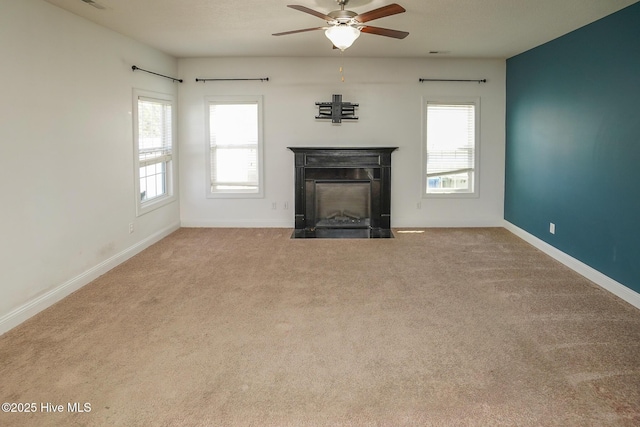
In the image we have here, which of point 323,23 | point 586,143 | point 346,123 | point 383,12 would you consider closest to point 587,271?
point 586,143

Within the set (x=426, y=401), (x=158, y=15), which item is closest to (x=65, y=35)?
(x=158, y=15)

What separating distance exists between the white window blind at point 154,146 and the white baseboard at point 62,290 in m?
0.77

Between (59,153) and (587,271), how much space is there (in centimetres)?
505

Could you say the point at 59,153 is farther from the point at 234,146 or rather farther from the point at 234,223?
the point at 234,223

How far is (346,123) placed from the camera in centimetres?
717

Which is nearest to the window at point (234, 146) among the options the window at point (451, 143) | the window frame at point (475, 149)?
the window frame at point (475, 149)

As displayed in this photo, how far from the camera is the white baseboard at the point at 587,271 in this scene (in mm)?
4043

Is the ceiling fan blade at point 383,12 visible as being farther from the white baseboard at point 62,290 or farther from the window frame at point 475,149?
the window frame at point 475,149

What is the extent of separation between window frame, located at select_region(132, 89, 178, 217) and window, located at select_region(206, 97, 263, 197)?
0.51 meters

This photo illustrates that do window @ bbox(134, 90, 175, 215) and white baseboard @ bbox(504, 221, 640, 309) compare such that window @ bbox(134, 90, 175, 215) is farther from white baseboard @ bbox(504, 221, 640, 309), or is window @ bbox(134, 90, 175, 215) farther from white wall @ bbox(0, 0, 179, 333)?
white baseboard @ bbox(504, 221, 640, 309)

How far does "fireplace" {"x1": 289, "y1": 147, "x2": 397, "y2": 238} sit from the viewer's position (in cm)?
702

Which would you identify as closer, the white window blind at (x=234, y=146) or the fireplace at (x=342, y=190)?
the fireplace at (x=342, y=190)

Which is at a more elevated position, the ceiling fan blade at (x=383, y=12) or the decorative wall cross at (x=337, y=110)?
the ceiling fan blade at (x=383, y=12)

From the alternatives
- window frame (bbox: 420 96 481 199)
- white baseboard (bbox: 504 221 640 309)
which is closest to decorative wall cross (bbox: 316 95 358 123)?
window frame (bbox: 420 96 481 199)
